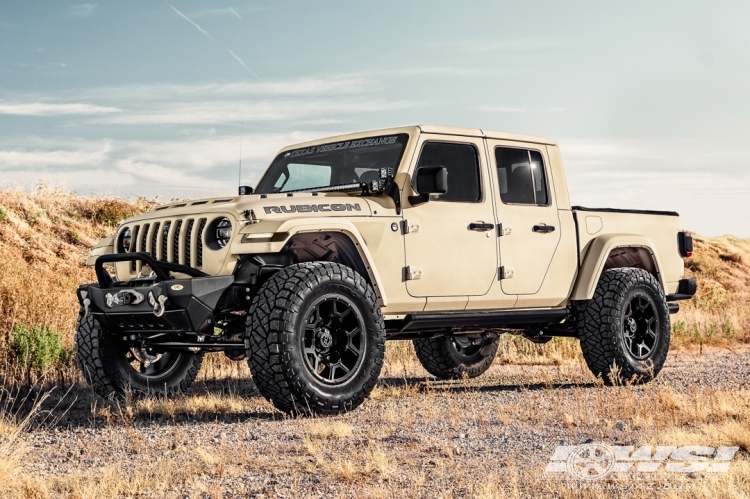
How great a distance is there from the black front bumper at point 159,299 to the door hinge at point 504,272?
8.75 ft

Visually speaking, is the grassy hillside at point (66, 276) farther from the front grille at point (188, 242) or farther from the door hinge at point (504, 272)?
the door hinge at point (504, 272)

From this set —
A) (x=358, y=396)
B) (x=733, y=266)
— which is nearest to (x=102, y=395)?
(x=358, y=396)

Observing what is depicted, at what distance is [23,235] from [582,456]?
752 inches

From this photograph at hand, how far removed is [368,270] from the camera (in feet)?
24.1

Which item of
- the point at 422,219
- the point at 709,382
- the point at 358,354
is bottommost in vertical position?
the point at 709,382

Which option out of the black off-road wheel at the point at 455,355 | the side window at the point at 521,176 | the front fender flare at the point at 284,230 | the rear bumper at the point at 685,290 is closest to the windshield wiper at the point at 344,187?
the front fender flare at the point at 284,230

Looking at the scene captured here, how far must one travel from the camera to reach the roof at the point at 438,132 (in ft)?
26.4

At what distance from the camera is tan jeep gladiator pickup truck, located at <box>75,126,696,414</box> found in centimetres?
680

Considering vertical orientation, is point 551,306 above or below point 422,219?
below

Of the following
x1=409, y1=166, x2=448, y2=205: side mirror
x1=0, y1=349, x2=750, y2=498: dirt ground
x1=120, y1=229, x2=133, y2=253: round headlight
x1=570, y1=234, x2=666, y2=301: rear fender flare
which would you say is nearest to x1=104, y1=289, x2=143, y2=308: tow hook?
x1=0, y1=349, x2=750, y2=498: dirt ground

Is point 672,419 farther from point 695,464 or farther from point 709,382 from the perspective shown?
point 709,382

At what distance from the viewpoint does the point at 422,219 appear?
772 cm

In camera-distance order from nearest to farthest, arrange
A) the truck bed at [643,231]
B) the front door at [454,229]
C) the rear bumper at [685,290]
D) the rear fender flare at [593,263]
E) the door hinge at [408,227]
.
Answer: the door hinge at [408,227]
the front door at [454,229]
the rear fender flare at [593,263]
the truck bed at [643,231]
the rear bumper at [685,290]

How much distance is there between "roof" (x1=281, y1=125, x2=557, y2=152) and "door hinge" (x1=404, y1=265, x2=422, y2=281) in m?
1.21
